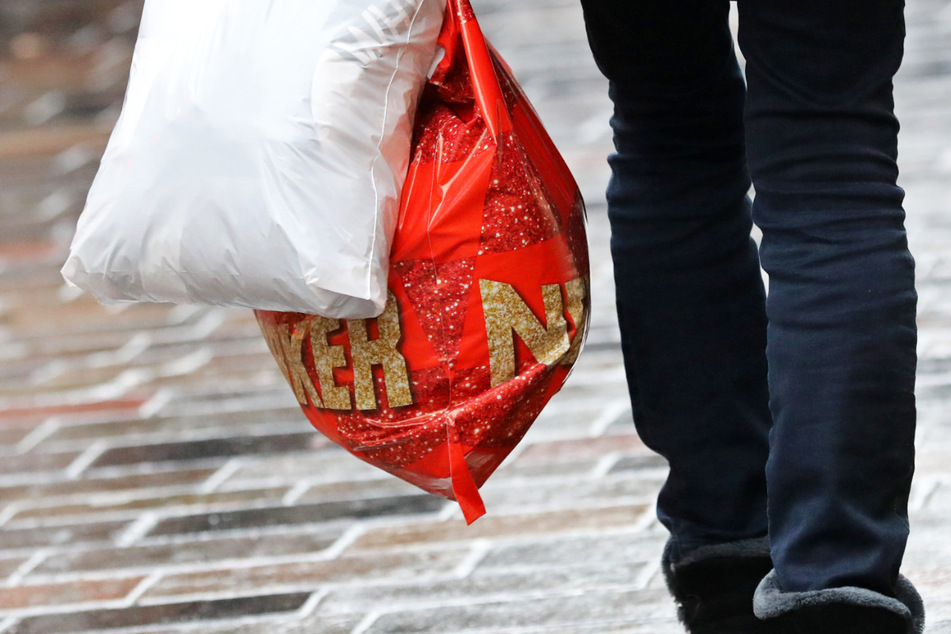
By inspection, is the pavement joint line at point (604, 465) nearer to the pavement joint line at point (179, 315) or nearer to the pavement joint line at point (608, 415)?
the pavement joint line at point (608, 415)

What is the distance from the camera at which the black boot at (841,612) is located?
1118mm

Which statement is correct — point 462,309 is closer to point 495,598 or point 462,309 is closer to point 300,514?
point 495,598

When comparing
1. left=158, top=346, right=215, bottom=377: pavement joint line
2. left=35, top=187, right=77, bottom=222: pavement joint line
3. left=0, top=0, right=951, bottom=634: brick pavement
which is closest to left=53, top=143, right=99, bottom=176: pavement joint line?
left=35, top=187, right=77, bottom=222: pavement joint line

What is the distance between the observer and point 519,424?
130cm

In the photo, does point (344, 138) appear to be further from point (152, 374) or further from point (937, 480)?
point (152, 374)

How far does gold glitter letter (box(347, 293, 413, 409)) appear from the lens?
1251mm

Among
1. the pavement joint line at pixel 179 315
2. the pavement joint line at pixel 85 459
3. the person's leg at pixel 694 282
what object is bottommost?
the pavement joint line at pixel 179 315

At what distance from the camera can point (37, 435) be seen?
225cm

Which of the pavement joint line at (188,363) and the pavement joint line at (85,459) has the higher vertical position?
the pavement joint line at (85,459)

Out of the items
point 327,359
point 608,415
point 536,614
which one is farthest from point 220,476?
point 327,359

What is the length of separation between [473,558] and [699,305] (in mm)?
472

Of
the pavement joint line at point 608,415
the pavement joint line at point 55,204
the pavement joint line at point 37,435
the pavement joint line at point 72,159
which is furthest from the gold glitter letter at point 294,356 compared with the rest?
the pavement joint line at point 72,159

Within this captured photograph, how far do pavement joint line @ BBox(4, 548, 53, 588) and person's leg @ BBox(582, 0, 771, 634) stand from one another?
837 millimetres

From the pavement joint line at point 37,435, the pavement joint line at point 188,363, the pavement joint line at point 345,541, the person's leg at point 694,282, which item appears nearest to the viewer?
the person's leg at point 694,282
